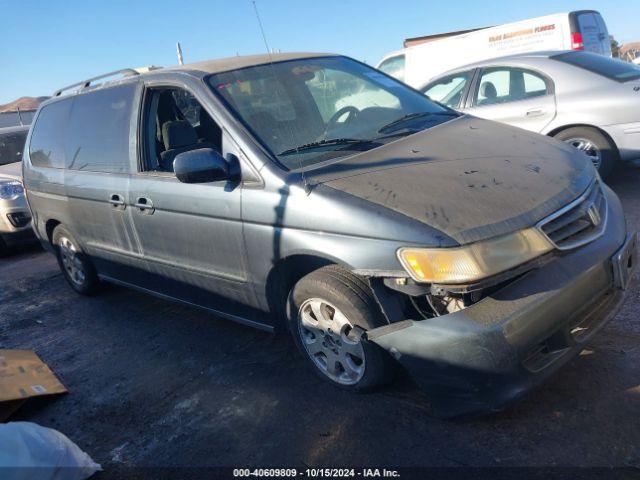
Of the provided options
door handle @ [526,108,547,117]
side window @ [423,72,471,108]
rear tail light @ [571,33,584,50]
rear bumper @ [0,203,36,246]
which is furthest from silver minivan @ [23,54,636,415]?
rear tail light @ [571,33,584,50]

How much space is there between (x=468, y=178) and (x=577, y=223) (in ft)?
1.78

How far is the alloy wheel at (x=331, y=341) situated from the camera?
268 cm

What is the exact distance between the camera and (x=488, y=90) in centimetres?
646

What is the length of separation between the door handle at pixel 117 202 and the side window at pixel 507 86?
444 cm

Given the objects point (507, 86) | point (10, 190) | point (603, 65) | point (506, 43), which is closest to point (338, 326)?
point (507, 86)

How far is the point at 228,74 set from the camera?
3.41m

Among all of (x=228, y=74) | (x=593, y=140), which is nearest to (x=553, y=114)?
(x=593, y=140)

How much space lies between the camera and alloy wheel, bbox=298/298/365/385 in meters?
2.68

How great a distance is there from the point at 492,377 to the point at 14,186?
7.30 metres

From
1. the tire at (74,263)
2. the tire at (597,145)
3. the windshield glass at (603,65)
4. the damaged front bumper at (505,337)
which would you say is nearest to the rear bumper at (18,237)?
the tire at (74,263)

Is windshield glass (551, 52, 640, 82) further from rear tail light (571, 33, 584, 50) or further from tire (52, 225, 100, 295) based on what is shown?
tire (52, 225, 100, 295)

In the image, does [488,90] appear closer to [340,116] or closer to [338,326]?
[340,116]

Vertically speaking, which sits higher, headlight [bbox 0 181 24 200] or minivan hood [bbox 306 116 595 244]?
minivan hood [bbox 306 116 595 244]

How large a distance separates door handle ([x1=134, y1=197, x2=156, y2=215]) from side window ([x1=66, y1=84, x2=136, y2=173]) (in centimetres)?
30
